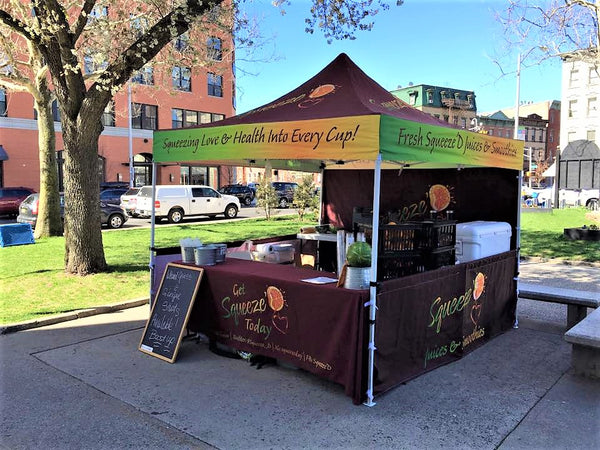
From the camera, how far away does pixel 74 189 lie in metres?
8.06

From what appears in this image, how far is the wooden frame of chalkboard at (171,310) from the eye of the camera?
16.3 feet

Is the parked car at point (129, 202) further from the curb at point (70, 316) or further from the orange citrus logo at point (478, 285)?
the orange citrus logo at point (478, 285)

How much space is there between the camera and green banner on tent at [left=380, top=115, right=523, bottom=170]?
389 centimetres

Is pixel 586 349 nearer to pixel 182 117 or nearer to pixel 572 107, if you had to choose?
pixel 182 117

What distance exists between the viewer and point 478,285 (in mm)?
5355

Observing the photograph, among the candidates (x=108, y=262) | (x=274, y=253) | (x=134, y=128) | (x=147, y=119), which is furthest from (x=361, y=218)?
(x=147, y=119)

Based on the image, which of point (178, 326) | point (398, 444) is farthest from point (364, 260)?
point (178, 326)

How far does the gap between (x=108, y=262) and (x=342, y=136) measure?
7273 mm

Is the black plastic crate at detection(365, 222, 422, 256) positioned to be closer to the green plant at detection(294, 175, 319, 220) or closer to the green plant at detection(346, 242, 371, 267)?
the green plant at detection(346, 242, 371, 267)

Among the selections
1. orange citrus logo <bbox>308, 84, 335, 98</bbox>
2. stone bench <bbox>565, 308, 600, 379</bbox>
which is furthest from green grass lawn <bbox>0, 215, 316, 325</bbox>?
stone bench <bbox>565, 308, 600, 379</bbox>

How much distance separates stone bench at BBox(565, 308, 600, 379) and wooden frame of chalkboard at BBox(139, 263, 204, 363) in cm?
369

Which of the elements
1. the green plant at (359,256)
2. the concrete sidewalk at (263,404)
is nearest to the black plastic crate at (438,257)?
the green plant at (359,256)

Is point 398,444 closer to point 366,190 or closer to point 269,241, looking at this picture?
point 269,241

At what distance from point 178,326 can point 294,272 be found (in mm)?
1319
